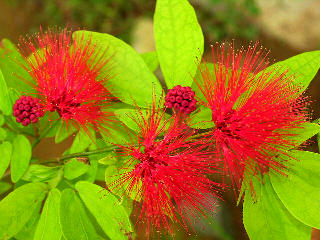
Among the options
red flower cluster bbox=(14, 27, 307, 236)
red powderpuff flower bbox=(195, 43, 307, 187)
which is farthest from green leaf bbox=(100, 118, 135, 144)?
red powderpuff flower bbox=(195, 43, 307, 187)

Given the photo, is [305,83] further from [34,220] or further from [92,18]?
[92,18]

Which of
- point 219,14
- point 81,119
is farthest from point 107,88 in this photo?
point 219,14

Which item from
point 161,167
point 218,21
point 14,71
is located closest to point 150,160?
point 161,167

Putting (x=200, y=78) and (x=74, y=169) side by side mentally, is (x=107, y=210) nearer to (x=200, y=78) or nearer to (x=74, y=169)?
(x=74, y=169)

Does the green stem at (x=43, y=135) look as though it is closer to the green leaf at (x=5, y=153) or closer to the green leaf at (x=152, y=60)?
the green leaf at (x=5, y=153)

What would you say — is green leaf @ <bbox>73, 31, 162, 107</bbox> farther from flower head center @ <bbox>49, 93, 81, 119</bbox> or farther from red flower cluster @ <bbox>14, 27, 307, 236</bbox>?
flower head center @ <bbox>49, 93, 81, 119</bbox>

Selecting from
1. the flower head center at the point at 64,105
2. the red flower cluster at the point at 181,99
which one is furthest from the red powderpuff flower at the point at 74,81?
the red flower cluster at the point at 181,99

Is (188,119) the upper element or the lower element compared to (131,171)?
upper
